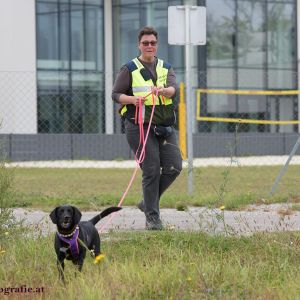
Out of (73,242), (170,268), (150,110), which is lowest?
(170,268)

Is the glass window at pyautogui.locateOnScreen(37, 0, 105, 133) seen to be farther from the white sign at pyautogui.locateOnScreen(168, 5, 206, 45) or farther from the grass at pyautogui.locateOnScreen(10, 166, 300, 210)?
the white sign at pyautogui.locateOnScreen(168, 5, 206, 45)

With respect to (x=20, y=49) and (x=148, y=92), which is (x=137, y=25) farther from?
(x=148, y=92)

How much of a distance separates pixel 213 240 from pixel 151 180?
1.28 m

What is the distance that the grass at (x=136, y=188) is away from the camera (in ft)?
32.6

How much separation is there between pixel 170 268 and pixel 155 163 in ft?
7.87

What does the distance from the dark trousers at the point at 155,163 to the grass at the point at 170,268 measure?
0.82m

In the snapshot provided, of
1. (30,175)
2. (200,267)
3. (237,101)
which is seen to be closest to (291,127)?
(237,101)

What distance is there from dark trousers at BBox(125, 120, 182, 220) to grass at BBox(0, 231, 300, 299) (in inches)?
32.2

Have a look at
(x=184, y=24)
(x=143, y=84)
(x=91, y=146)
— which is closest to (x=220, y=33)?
(x=91, y=146)

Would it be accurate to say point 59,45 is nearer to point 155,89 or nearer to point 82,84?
point 82,84

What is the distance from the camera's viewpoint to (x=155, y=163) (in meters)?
7.35

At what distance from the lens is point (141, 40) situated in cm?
732

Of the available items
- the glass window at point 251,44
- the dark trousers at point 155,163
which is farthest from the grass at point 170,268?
the glass window at point 251,44

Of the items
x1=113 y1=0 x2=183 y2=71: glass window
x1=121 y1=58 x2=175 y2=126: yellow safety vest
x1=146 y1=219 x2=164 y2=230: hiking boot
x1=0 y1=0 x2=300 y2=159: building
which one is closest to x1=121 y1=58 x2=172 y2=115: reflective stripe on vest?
x1=121 y1=58 x2=175 y2=126: yellow safety vest
